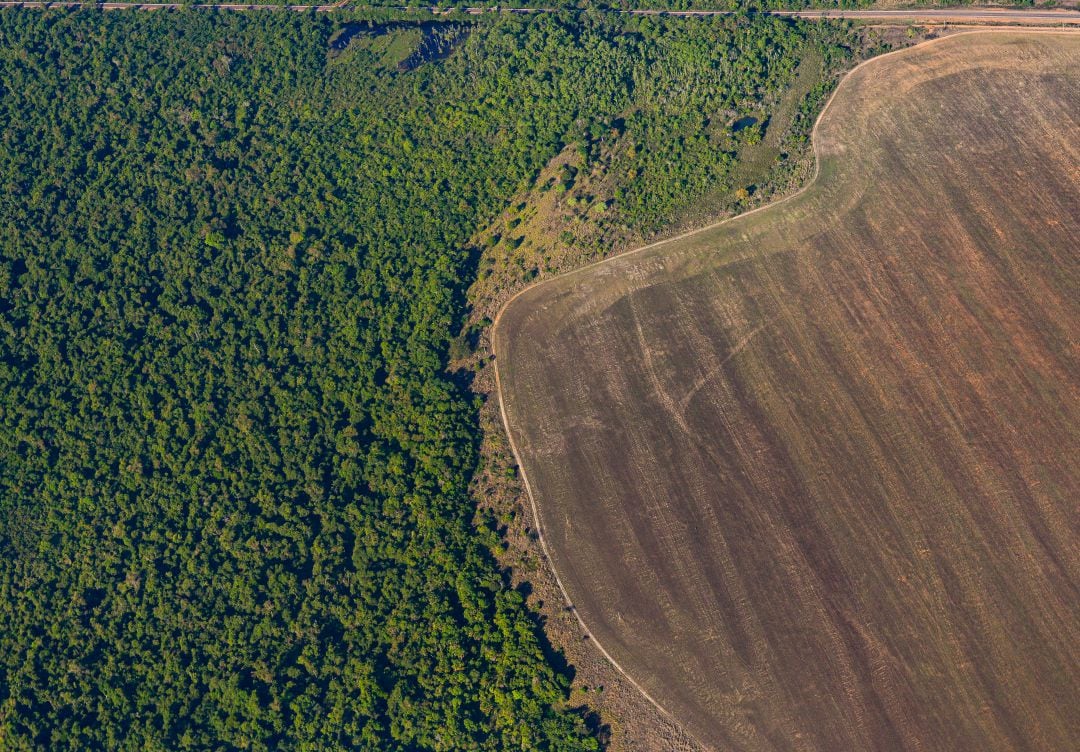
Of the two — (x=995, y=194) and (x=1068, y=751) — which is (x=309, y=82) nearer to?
(x=995, y=194)

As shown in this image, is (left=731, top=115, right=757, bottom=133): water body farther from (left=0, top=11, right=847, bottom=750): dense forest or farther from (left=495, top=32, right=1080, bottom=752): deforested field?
(left=495, top=32, right=1080, bottom=752): deforested field

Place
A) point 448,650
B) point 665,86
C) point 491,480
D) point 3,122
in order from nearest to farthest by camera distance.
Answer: point 448,650, point 491,480, point 665,86, point 3,122

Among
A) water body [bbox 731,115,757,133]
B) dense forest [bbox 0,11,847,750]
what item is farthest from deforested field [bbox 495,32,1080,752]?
dense forest [bbox 0,11,847,750]

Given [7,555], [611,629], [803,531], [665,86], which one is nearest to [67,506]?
[7,555]

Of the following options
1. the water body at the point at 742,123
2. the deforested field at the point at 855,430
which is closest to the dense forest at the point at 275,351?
the water body at the point at 742,123

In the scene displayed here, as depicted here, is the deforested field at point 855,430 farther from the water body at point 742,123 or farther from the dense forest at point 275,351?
the dense forest at point 275,351
